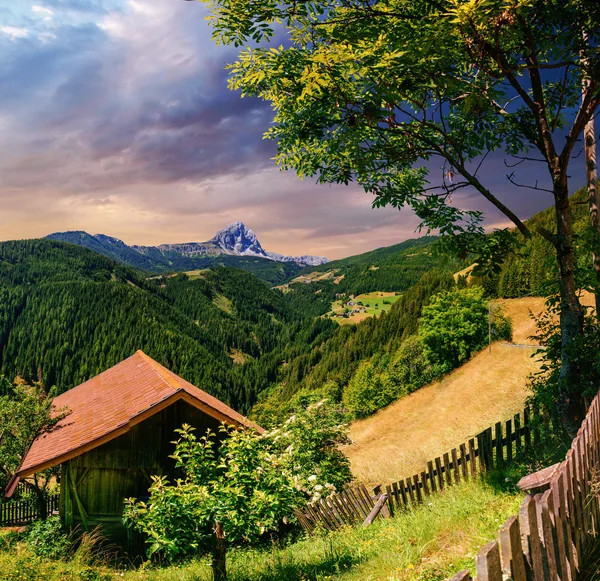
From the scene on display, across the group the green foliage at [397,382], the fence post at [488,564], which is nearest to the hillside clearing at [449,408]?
the green foliage at [397,382]

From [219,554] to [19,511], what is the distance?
15532mm

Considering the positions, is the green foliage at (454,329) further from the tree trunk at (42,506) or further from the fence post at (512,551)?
the fence post at (512,551)

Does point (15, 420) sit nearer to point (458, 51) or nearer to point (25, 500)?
point (25, 500)

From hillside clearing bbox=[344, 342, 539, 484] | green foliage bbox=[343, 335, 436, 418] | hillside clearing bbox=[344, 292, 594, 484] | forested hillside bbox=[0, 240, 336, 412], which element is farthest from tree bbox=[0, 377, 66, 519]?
forested hillside bbox=[0, 240, 336, 412]

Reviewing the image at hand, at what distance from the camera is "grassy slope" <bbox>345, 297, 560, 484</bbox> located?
2138cm

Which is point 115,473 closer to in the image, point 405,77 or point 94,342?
point 405,77

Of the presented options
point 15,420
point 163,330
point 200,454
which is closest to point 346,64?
point 200,454

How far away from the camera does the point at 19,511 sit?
17.5 m

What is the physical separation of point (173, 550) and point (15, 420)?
1261 cm

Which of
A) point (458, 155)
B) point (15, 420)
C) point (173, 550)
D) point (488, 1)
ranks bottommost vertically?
point (173, 550)

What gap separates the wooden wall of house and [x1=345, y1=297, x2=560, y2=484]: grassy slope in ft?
27.5

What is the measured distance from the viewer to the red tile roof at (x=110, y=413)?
1187cm

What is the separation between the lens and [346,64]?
19.5ft

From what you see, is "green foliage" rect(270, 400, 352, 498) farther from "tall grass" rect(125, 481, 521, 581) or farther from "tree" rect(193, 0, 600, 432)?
"tree" rect(193, 0, 600, 432)
